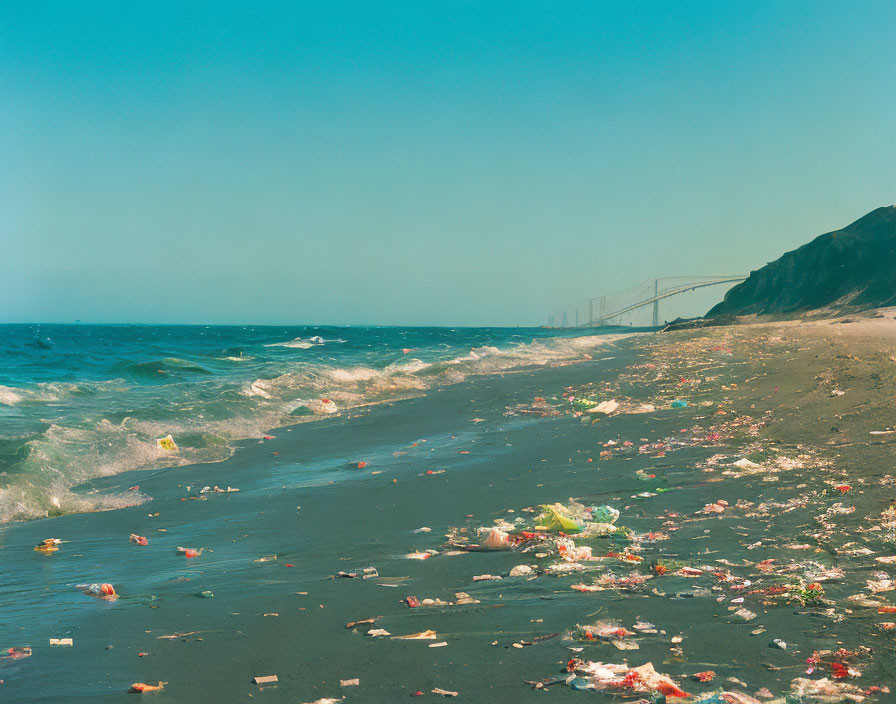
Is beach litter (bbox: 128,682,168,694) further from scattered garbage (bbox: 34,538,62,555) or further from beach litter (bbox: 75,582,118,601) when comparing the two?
scattered garbage (bbox: 34,538,62,555)

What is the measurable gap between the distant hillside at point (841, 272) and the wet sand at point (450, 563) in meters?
30.7

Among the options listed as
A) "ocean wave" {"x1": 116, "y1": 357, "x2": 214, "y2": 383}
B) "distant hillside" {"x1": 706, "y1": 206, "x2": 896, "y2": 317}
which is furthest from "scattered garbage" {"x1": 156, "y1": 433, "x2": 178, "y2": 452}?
"distant hillside" {"x1": 706, "y1": 206, "x2": 896, "y2": 317}

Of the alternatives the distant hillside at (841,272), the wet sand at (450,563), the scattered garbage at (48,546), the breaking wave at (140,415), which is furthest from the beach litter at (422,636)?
the distant hillside at (841,272)

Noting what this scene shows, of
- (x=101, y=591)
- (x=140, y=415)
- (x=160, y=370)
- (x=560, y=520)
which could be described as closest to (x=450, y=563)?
(x=560, y=520)

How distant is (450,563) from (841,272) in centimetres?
4292

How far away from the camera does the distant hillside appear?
3306 centimetres

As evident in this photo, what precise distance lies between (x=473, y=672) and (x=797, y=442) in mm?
4204

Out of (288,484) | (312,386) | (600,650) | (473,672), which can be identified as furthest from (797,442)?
(312,386)

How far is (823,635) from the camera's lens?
2.30 m

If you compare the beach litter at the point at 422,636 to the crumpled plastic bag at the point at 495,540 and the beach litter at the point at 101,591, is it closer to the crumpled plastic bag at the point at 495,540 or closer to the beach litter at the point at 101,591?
the crumpled plastic bag at the point at 495,540

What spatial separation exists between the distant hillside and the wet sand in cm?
3073

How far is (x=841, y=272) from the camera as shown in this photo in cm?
3797

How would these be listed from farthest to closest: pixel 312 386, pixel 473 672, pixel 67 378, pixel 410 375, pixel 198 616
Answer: pixel 67 378 → pixel 410 375 → pixel 312 386 → pixel 198 616 → pixel 473 672

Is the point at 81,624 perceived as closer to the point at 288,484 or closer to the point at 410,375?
the point at 288,484
